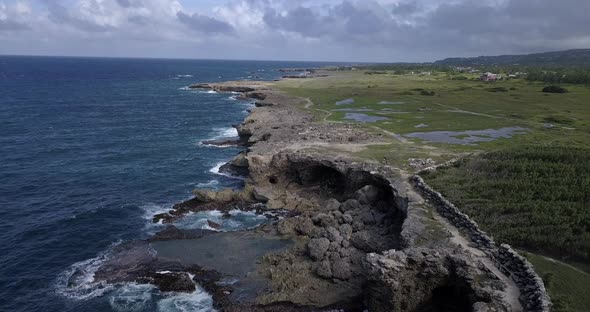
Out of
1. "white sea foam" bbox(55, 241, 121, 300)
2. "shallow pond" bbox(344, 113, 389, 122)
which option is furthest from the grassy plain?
"white sea foam" bbox(55, 241, 121, 300)

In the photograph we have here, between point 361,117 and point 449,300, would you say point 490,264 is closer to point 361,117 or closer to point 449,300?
point 449,300

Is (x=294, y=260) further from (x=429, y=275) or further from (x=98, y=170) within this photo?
(x=98, y=170)

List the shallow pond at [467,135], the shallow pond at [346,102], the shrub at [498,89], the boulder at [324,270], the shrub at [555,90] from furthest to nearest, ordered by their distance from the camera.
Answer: the shrub at [498,89], the shrub at [555,90], the shallow pond at [346,102], the shallow pond at [467,135], the boulder at [324,270]

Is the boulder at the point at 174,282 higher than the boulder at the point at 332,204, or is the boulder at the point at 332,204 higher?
the boulder at the point at 332,204

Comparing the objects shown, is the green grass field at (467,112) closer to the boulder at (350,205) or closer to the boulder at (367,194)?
the boulder at (367,194)

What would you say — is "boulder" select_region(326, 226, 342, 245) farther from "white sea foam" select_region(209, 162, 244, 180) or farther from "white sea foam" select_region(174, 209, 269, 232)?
"white sea foam" select_region(209, 162, 244, 180)

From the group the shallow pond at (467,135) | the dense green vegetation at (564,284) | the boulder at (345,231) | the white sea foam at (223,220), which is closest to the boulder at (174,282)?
the white sea foam at (223,220)

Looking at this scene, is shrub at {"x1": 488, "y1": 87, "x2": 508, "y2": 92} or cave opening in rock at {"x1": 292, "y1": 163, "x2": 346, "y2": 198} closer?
cave opening in rock at {"x1": 292, "y1": 163, "x2": 346, "y2": 198}

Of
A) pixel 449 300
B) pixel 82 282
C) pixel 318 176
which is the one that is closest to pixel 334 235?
pixel 449 300
